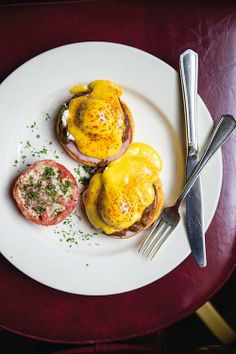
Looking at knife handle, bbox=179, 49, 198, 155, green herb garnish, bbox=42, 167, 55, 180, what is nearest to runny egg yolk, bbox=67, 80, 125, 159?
green herb garnish, bbox=42, 167, 55, 180

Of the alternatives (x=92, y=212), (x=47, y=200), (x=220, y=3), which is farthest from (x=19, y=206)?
(x=220, y=3)

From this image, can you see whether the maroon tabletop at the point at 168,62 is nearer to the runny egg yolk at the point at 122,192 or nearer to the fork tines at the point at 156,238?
the fork tines at the point at 156,238

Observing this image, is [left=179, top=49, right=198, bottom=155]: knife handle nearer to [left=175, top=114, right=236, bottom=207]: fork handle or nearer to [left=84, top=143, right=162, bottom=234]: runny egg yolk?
[left=175, top=114, right=236, bottom=207]: fork handle

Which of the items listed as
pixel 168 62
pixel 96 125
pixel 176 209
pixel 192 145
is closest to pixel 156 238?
pixel 176 209

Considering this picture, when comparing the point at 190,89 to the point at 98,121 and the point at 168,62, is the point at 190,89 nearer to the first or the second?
the point at 168,62

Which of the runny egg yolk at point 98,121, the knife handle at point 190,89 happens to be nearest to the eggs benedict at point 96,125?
the runny egg yolk at point 98,121

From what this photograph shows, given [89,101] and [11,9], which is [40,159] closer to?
[89,101]
